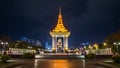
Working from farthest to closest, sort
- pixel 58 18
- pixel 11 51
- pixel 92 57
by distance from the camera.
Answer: pixel 58 18, pixel 11 51, pixel 92 57

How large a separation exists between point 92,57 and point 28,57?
1193 cm

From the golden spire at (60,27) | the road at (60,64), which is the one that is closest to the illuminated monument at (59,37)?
the golden spire at (60,27)

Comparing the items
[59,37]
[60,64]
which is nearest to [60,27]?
[59,37]

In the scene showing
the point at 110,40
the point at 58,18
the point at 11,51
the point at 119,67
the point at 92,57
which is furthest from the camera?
the point at 58,18

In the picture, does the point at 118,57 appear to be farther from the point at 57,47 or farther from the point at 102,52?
the point at 57,47

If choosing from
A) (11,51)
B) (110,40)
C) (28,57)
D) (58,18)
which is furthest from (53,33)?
(28,57)

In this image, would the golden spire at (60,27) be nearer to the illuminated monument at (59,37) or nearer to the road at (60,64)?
the illuminated monument at (59,37)

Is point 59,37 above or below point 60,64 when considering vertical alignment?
above

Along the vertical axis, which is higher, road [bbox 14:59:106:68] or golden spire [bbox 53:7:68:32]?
golden spire [bbox 53:7:68:32]

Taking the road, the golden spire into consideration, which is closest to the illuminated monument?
the golden spire

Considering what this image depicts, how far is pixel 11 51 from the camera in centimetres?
6500

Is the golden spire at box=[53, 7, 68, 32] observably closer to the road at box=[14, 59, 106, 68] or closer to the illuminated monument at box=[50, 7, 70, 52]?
the illuminated monument at box=[50, 7, 70, 52]

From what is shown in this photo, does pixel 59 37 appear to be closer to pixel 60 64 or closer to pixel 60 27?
pixel 60 27

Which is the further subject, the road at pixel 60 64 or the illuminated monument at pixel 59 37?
the illuminated monument at pixel 59 37
